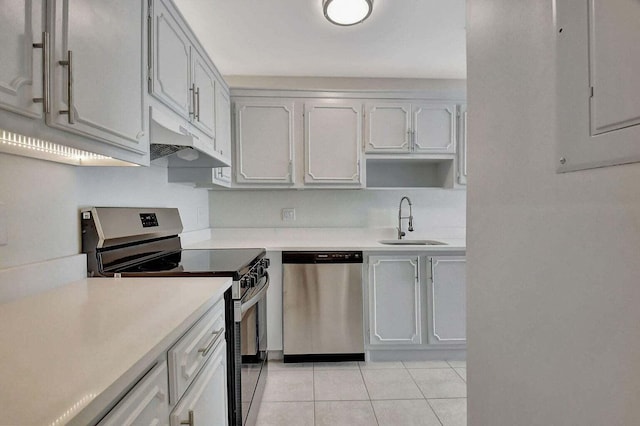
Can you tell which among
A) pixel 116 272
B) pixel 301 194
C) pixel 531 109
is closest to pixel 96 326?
pixel 116 272

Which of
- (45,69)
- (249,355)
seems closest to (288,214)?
(249,355)

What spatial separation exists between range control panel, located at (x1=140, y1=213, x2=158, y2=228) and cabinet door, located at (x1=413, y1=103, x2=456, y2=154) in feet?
6.81

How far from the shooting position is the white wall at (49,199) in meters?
1.08

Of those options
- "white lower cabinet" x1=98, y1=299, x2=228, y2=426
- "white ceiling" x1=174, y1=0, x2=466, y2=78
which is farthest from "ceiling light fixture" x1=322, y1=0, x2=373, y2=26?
"white lower cabinet" x1=98, y1=299, x2=228, y2=426

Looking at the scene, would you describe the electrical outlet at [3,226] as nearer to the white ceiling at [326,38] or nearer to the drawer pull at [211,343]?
the drawer pull at [211,343]

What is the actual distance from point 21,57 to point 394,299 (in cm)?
239

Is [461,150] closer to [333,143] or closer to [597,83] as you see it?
[333,143]

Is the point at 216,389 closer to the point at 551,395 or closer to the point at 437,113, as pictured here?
the point at 551,395

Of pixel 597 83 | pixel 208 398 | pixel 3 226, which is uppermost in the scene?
pixel 597 83

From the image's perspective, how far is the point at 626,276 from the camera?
602mm

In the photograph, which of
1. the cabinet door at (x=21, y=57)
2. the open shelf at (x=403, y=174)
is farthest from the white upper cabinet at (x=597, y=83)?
the open shelf at (x=403, y=174)

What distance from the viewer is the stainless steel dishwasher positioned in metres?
2.48

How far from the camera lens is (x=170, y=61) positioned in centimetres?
159

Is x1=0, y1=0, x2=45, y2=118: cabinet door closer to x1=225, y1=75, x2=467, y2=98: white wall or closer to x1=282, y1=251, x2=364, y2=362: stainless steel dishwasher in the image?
x1=282, y1=251, x2=364, y2=362: stainless steel dishwasher
